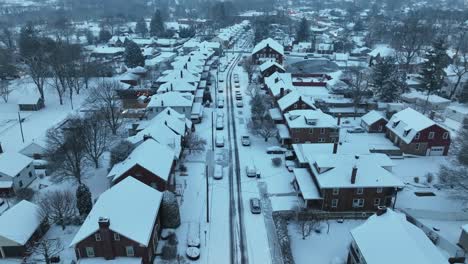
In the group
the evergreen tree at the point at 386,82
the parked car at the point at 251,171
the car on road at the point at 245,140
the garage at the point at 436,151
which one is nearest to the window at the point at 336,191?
the parked car at the point at 251,171

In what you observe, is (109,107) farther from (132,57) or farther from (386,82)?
(386,82)

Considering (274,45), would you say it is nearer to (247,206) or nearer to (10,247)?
(247,206)

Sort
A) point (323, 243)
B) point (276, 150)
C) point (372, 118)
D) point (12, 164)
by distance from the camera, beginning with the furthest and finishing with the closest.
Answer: point (372, 118), point (276, 150), point (12, 164), point (323, 243)

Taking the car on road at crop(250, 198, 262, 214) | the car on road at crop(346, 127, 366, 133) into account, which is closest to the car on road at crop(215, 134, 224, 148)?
the car on road at crop(250, 198, 262, 214)

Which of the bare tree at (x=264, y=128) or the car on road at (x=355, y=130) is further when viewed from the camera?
the car on road at (x=355, y=130)

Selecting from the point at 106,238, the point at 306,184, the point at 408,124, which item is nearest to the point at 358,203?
the point at 306,184

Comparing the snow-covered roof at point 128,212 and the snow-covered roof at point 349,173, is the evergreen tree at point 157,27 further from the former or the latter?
the snow-covered roof at point 128,212
